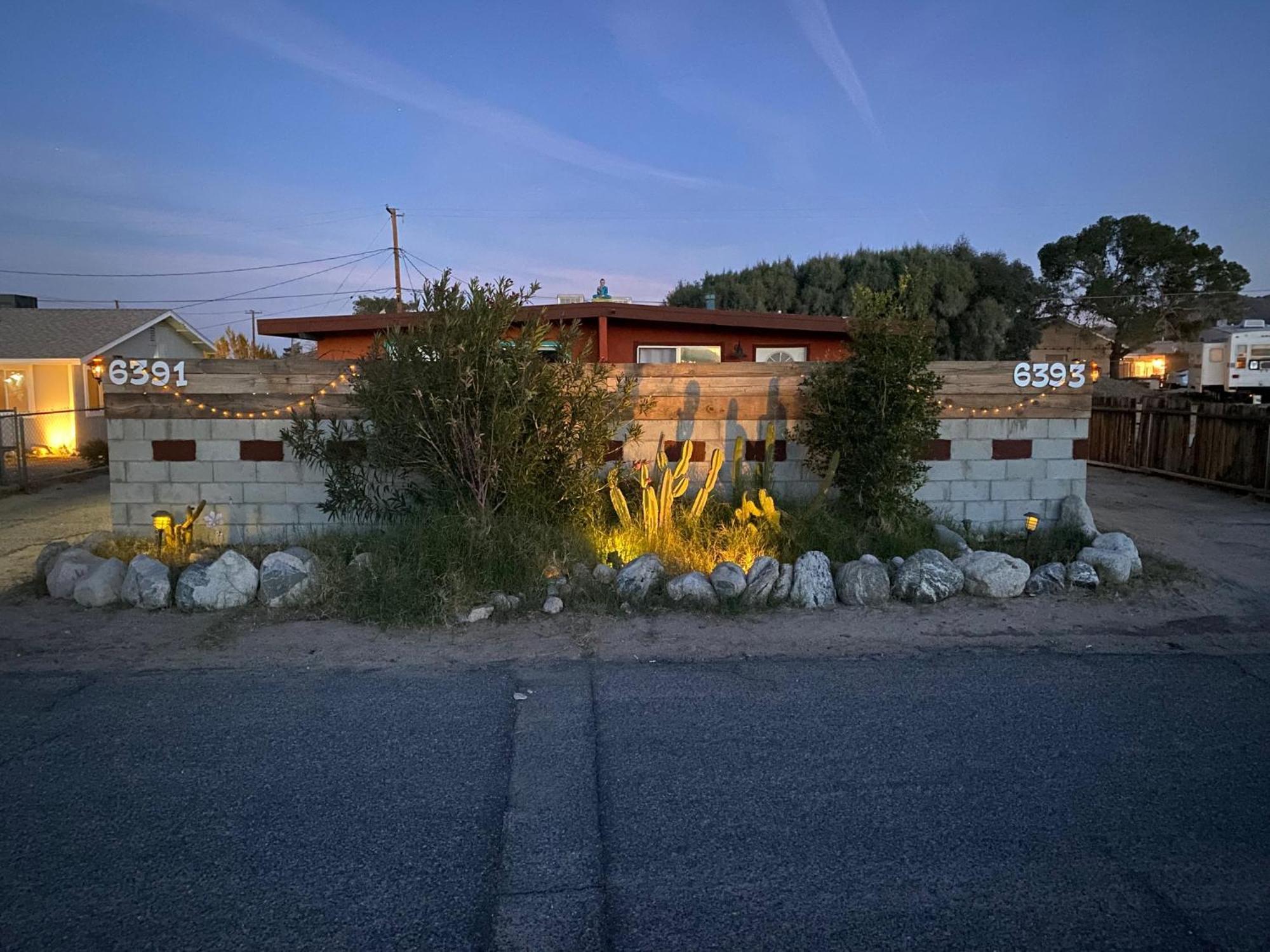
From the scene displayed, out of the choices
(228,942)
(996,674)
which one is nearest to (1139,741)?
(996,674)

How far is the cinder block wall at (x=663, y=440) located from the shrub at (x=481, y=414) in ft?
2.32

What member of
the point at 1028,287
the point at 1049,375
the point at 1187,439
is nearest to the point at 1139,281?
the point at 1028,287

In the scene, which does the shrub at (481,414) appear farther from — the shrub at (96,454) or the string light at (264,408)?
the shrub at (96,454)

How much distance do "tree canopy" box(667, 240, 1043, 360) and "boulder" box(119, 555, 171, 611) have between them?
22.3 m

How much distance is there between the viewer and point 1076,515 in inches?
372

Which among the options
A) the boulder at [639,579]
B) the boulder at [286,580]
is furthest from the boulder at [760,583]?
the boulder at [286,580]

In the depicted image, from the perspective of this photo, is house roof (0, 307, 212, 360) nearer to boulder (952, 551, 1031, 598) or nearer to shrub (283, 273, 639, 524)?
shrub (283, 273, 639, 524)

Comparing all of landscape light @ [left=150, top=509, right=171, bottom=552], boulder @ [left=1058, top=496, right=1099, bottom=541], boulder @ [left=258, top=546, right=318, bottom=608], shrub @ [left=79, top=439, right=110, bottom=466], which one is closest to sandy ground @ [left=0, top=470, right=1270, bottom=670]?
boulder @ [left=258, top=546, right=318, bottom=608]

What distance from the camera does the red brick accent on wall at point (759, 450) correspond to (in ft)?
31.4

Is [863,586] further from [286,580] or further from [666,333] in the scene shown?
[666,333]

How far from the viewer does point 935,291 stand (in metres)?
29.3

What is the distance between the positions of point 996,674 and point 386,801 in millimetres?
3767

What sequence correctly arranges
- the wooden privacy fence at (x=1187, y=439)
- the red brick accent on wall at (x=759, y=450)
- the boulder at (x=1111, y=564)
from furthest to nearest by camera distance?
the wooden privacy fence at (x=1187, y=439)
the red brick accent on wall at (x=759, y=450)
the boulder at (x=1111, y=564)

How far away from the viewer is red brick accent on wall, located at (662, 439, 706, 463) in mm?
9508
